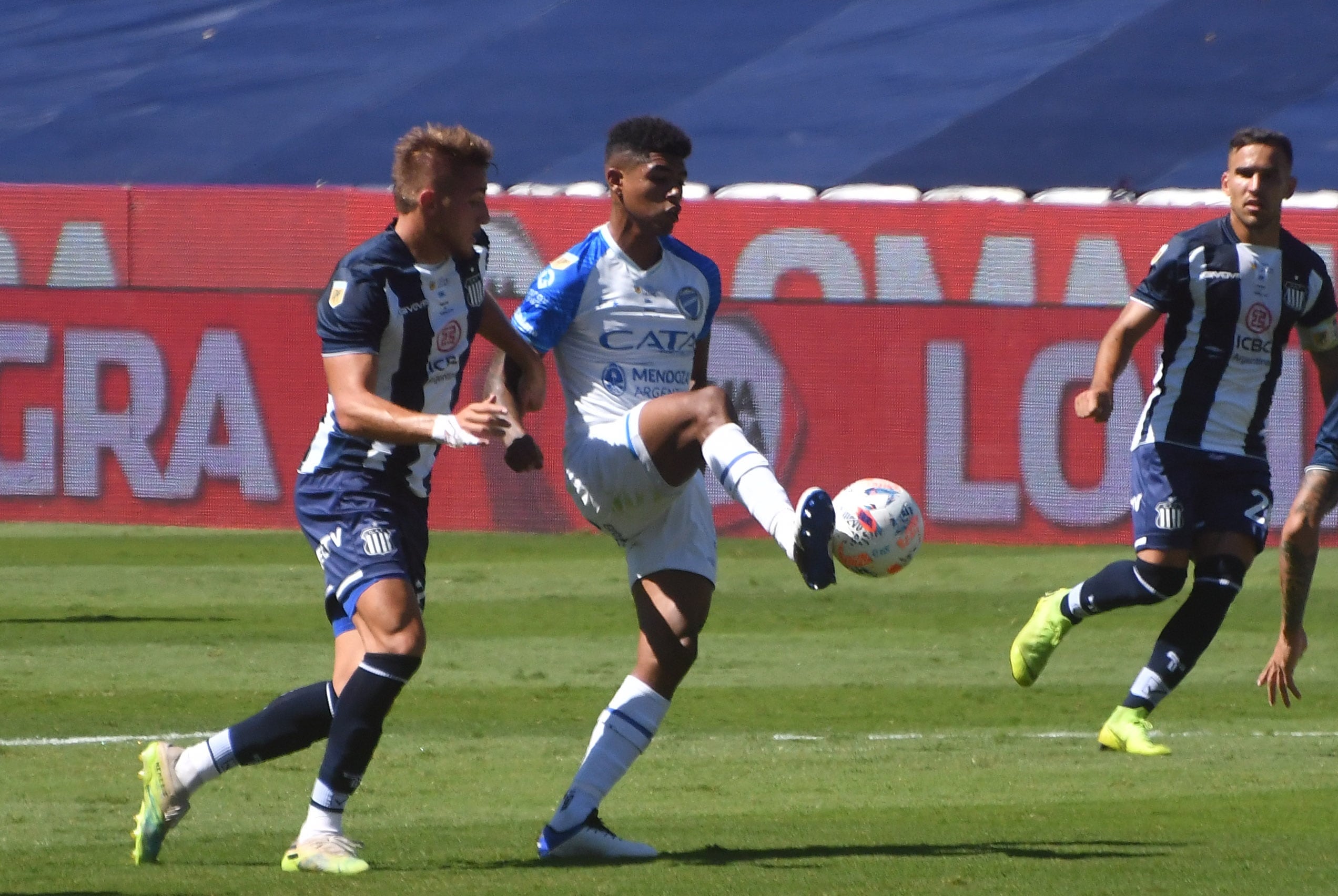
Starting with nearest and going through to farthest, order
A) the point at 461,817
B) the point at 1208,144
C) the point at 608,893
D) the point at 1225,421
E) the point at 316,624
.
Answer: the point at 608,893
the point at 461,817
the point at 1225,421
the point at 316,624
the point at 1208,144

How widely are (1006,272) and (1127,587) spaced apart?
8451 mm

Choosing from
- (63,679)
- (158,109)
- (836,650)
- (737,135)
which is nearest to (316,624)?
(63,679)

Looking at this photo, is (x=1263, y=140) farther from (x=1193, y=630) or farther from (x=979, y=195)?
(x=979, y=195)

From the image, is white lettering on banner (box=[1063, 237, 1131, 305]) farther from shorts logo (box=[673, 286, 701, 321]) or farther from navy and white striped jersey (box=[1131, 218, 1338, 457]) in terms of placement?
shorts logo (box=[673, 286, 701, 321])

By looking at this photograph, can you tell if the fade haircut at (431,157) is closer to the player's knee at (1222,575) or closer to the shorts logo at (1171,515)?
the shorts logo at (1171,515)

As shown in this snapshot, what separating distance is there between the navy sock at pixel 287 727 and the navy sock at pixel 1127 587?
10.3ft

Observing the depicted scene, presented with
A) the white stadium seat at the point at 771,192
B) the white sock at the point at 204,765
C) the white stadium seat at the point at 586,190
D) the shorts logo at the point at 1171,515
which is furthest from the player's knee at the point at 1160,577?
the white stadium seat at the point at 586,190

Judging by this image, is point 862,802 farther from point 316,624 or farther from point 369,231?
point 369,231

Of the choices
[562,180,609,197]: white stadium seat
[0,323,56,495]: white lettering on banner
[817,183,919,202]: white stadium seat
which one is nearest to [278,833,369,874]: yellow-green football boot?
[0,323,56,495]: white lettering on banner

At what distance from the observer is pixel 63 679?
8.93m

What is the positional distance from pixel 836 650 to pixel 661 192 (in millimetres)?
5075

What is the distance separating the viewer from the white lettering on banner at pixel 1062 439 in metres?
15.1

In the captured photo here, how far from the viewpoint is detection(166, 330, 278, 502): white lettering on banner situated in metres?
15.8

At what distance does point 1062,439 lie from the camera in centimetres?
1512
